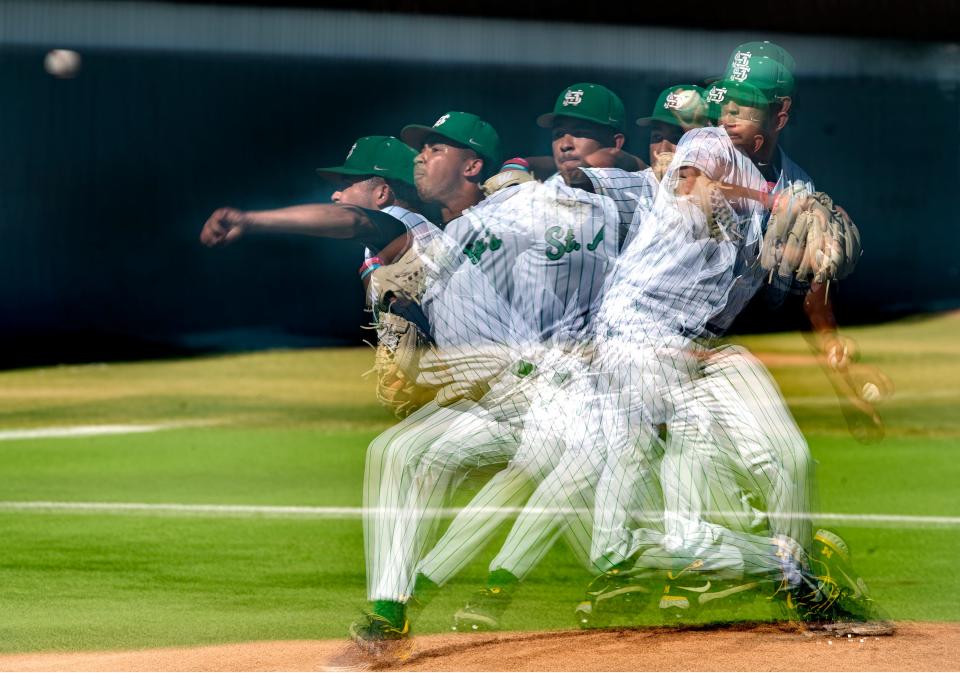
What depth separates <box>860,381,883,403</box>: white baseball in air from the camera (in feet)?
15.2

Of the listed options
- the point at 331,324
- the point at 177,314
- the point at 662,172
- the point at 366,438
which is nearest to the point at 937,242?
the point at 331,324

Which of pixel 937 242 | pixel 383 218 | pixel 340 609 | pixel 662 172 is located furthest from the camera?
pixel 937 242

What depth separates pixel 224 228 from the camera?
156 inches

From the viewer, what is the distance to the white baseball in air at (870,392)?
4621mm

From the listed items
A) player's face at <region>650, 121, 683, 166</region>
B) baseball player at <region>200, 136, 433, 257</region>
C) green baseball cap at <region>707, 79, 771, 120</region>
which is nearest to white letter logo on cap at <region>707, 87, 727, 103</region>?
green baseball cap at <region>707, 79, 771, 120</region>

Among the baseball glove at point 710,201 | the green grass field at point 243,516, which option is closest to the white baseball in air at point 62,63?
the green grass field at point 243,516

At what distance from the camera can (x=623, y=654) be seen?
14.6 ft

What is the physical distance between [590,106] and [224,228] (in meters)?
1.62

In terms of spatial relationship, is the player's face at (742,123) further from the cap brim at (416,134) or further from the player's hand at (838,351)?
the cap brim at (416,134)

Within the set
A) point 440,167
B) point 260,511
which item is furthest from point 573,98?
point 260,511

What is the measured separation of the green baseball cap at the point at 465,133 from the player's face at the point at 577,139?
314mm

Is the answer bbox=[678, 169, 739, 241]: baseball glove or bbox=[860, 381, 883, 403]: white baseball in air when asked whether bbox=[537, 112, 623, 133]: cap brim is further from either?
bbox=[860, 381, 883, 403]: white baseball in air

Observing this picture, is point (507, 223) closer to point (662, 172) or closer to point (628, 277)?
point (628, 277)

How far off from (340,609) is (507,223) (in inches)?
74.1
